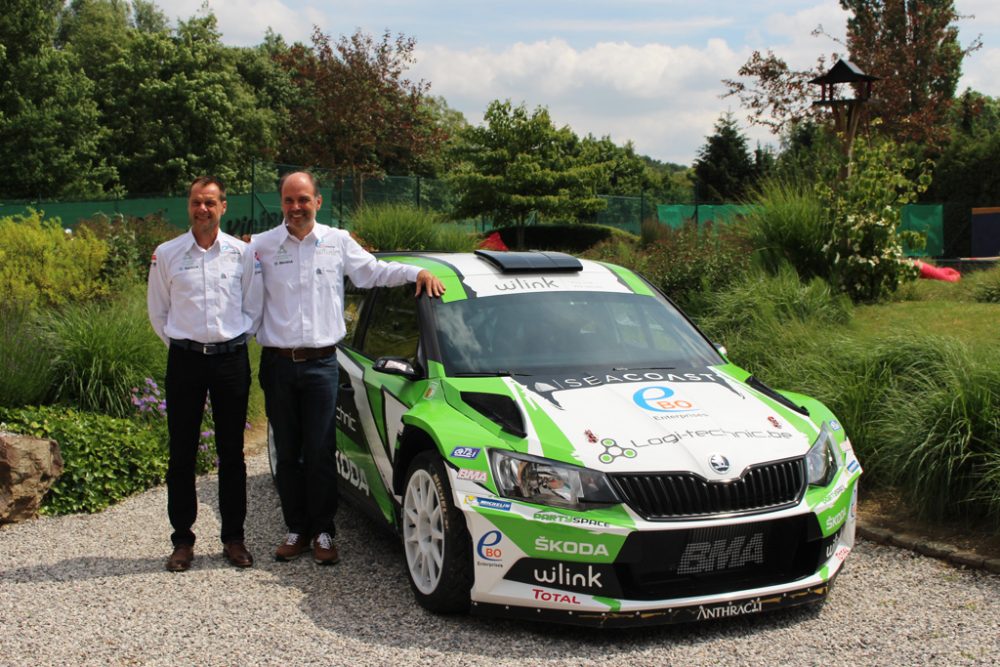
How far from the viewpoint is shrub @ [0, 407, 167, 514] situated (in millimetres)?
6762

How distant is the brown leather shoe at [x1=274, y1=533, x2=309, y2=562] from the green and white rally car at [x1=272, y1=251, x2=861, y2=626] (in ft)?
1.75

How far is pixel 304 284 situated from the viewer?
5395 millimetres

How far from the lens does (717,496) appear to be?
4.14 m

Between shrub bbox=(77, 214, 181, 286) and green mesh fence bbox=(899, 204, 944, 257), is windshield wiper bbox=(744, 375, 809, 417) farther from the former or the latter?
green mesh fence bbox=(899, 204, 944, 257)

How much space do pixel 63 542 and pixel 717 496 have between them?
3.95m

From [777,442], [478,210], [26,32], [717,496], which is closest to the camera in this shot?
[717,496]

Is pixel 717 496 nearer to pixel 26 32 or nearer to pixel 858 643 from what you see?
pixel 858 643

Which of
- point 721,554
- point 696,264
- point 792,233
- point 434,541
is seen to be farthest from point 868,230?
point 434,541

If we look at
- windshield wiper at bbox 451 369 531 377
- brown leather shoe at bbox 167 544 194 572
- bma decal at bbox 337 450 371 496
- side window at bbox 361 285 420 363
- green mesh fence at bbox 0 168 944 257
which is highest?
green mesh fence at bbox 0 168 944 257

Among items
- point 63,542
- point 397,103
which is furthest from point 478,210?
point 63,542

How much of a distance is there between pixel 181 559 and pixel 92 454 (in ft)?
6.44

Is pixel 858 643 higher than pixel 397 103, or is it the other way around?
pixel 397 103

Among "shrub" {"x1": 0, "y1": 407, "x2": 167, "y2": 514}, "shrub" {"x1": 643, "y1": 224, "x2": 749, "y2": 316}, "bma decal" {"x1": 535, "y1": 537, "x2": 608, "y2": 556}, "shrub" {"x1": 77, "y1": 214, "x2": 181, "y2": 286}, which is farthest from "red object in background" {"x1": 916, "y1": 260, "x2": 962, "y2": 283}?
"bma decal" {"x1": 535, "y1": 537, "x2": 608, "y2": 556}

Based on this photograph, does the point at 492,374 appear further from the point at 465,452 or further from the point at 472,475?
the point at 472,475
